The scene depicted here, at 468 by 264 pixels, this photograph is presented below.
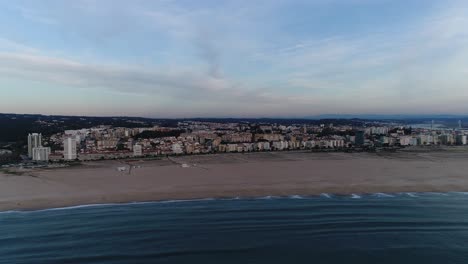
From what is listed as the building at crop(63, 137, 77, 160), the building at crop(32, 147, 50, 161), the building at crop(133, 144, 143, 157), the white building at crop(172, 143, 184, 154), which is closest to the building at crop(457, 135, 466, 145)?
the white building at crop(172, 143, 184, 154)

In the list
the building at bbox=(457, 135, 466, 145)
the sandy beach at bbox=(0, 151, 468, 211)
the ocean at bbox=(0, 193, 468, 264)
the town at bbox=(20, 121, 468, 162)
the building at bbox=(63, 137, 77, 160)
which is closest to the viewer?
the ocean at bbox=(0, 193, 468, 264)

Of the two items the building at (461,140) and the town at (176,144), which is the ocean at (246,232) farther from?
the building at (461,140)

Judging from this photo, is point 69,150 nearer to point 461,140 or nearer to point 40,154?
point 40,154

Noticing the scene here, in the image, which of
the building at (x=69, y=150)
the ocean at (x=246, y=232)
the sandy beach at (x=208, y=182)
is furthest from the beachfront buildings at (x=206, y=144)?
the ocean at (x=246, y=232)

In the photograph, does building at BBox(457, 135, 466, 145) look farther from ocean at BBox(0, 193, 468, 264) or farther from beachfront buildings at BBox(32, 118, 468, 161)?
ocean at BBox(0, 193, 468, 264)

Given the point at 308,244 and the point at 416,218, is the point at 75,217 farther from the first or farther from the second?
the point at 416,218

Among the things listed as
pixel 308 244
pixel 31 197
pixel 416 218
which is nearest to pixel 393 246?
pixel 308 244
